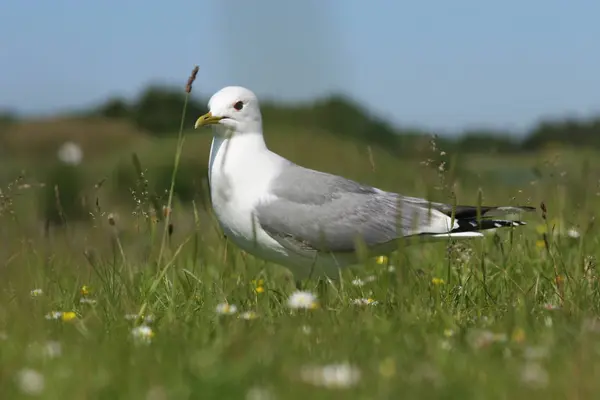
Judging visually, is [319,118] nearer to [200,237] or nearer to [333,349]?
[200,237]

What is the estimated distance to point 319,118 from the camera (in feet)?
71.1

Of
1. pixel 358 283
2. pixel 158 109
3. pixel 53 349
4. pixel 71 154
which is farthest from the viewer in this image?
pixel 158 109

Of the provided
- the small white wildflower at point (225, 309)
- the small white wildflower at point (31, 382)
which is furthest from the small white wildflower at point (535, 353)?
the small white wildflower at point (31, 382)

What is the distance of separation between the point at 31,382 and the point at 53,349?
1.78 ft

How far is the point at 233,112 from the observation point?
5895mm

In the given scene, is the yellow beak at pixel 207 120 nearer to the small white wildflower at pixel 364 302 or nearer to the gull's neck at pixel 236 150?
the gull's neck at pixel 236 150

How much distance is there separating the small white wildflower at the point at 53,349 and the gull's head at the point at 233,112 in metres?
2.32

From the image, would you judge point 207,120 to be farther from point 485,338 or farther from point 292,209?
point 485,338

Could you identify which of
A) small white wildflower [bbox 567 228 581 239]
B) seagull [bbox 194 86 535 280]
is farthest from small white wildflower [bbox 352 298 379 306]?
small white wildflower [bbox 567 228 581 239]

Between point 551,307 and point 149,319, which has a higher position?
point 551,307

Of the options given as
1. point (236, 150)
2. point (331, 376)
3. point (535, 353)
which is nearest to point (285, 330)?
point (331, 376)

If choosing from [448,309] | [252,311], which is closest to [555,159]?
[448,309]

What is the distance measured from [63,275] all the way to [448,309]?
2.98 m

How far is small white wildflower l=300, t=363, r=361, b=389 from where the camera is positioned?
10.2ft
